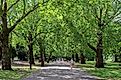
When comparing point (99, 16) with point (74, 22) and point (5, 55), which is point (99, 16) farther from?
point (5, 55)

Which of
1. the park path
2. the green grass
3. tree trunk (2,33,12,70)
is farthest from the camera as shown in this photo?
tree trunk (2,33,12,70)

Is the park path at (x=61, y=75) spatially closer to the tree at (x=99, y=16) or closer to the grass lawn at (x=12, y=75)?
the grass lawn at (x=12, y=75)

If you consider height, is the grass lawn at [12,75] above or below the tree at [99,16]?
below

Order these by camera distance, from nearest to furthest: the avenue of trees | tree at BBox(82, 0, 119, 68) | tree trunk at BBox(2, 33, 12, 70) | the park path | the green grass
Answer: the green grass < the park path < tree trunk at BBox(2, 33, 12, 70) < the avenue of trees < tree at BBox(82, 0, 119, 68)

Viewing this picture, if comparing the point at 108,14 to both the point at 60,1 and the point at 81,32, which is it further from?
the point at 60,1

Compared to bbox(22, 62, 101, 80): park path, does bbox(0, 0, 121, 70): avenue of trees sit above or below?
above

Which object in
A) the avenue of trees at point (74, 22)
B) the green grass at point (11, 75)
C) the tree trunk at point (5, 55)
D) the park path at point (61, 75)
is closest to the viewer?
the green grass at point (11, 75)

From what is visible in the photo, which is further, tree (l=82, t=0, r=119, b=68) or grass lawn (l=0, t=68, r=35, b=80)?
tree (l=82, t=0, r=119, b=68)

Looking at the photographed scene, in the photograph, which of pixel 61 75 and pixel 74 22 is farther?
pixel 74 22

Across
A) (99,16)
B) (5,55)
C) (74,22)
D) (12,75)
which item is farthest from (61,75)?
(99,16)

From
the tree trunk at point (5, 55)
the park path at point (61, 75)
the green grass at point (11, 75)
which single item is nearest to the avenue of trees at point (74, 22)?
the tree trunk at point (5, 55)

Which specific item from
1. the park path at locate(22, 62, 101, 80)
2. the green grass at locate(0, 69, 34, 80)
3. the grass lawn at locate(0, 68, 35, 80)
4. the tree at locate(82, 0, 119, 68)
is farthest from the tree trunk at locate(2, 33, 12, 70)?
the tree at locate(82, 0, 119, 68)

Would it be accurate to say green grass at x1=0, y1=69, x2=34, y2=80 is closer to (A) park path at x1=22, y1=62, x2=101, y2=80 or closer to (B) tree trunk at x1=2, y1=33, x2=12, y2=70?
(A) park path at x1=22, y1=62, x2=101, y2=80

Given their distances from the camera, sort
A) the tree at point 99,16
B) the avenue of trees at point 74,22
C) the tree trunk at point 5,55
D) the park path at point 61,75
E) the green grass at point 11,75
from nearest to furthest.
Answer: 1. the green grass at point 11,75
2. the park path at point 61,75
3. the tree trunk at point 5,55
4. the avenue of trees at point 74,22
5. the tree at point 99,16
